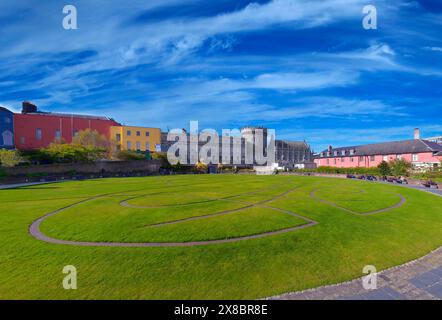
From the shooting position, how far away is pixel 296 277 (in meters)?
7.20

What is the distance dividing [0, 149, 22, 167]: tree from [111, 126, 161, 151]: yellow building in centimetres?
2537

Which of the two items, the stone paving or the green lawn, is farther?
the green lawn

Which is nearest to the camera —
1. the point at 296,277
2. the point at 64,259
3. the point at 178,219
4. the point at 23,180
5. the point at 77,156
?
the point at 296,277

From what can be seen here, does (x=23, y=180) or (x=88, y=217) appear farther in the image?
(x=23, y=180)

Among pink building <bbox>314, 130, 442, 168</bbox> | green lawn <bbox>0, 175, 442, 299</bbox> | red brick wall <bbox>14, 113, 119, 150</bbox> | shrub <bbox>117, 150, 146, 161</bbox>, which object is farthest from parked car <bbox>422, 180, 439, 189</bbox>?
red brick wall <bbox>14, 113, 119, 150</bbox>

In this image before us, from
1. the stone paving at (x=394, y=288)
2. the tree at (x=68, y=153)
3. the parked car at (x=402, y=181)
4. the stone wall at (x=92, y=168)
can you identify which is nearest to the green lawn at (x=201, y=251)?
the stone paving at (x=394, y=288)

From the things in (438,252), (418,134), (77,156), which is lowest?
(438,252)

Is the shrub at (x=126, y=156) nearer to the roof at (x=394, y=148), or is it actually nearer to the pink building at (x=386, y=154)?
the pink building at (x=386, y=154)

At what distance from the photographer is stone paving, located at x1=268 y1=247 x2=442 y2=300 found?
6.36 m

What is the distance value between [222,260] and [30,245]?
766cm

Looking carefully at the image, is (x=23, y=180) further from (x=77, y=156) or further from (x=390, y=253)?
(x=390, y=253)

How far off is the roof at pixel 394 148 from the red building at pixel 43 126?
7748 cm

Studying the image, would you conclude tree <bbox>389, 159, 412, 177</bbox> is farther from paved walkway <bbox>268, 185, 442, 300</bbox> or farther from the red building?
the red building
